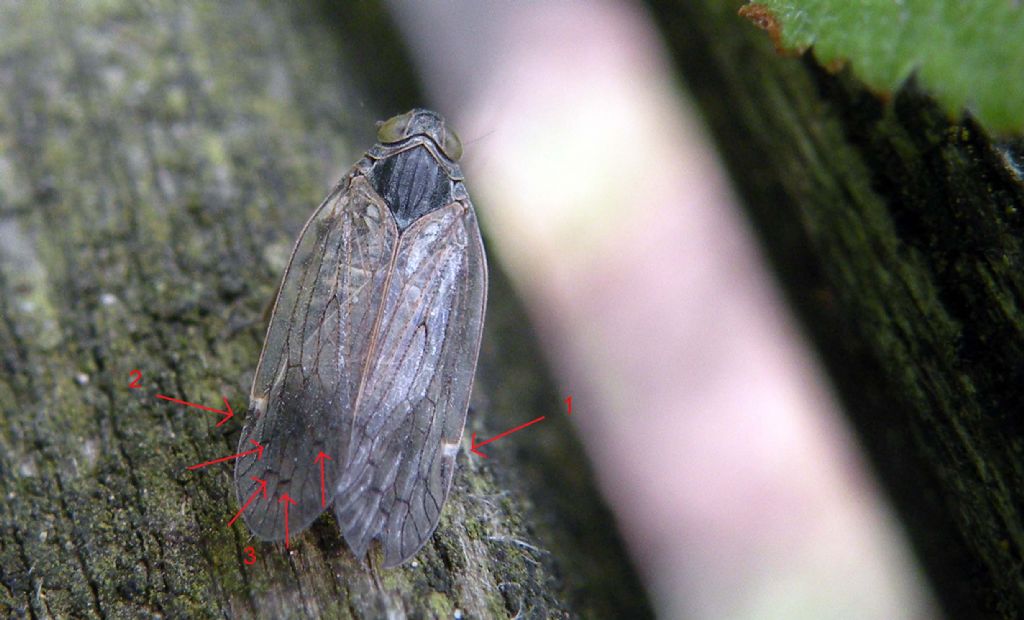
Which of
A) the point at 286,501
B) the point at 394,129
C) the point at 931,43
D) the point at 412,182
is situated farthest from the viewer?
the point at 394,129

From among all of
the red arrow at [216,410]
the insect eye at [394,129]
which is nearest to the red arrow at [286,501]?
the red arrow at [216,410]

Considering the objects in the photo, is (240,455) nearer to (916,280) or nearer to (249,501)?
(249,501)

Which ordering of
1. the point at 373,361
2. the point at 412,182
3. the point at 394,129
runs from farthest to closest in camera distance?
the point at 394,129, the point at 412,182, the point at 373,361

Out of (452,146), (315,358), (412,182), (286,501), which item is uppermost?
(452,146)

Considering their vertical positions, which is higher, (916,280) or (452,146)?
(916,280)

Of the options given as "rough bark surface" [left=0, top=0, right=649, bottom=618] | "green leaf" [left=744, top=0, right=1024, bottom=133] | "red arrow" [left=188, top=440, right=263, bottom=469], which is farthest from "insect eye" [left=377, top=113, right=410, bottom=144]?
"green leaf" [left=744, top=0, right=1024, bottom=133]

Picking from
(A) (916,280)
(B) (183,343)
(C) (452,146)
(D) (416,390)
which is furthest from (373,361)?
(A) (916,280)

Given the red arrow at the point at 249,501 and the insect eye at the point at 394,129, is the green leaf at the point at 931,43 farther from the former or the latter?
the red arrow at the point at 249,501

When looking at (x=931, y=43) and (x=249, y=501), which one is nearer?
(x=931, y=43)
